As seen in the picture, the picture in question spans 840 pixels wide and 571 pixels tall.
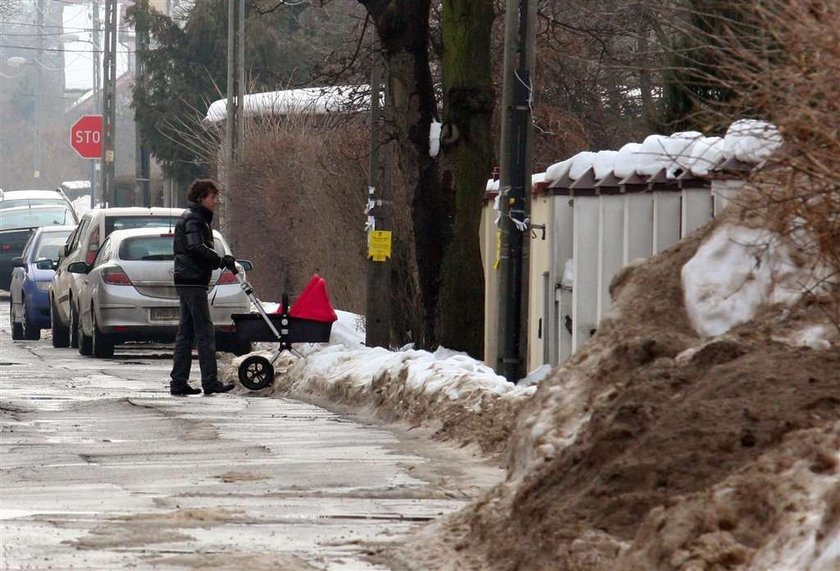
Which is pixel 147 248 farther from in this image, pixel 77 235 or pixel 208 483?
pixel 208 483

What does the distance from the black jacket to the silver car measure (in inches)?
176

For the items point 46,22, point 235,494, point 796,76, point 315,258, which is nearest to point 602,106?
point 315,258

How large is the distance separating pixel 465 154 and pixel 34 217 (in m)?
25.1

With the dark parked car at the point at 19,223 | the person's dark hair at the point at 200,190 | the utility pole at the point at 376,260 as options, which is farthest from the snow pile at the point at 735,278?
the dark parked car at the point at 19,223

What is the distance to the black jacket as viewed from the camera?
15.3 metres

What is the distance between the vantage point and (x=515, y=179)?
14.5 m

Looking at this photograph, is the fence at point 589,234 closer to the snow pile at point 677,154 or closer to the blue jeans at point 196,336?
the snow pile at point 677,154

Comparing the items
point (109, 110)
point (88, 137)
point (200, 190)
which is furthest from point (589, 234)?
point (88, 137)

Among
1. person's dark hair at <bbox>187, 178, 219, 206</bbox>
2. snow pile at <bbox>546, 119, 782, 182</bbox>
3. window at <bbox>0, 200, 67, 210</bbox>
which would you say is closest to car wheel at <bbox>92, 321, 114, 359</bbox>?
person's dark hair at <bbox>187, 178, 219, 206</bbox>

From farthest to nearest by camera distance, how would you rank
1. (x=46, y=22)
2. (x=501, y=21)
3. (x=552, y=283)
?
(x=46, y=22) < (x=501, y=21) < (x=552, y=283)

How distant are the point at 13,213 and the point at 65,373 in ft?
72.4

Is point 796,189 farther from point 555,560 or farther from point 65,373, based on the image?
point 65,373

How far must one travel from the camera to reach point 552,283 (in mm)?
15125

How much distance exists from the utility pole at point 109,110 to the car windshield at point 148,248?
3007 cm
